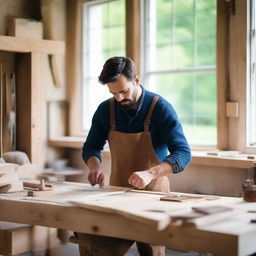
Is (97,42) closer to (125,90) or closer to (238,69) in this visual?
(238,69)

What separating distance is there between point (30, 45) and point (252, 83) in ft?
8.90

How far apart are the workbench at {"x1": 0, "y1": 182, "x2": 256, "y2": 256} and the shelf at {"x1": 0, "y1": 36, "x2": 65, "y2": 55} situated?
2668mm

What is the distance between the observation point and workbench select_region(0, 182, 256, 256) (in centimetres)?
265

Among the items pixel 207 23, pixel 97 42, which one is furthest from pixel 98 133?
pixel 97 42

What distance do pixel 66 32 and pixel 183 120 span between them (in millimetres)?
1946

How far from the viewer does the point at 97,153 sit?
13.9ft

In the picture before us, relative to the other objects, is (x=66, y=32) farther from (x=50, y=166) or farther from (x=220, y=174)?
(x=220, y=174)

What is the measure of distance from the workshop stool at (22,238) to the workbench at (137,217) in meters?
0.44

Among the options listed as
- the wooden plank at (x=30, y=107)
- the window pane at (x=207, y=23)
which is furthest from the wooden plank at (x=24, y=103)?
the window pane at (x=207, y=23)

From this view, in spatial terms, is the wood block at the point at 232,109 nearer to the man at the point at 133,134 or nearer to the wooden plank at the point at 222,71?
the wooden plank at the point at 222,71

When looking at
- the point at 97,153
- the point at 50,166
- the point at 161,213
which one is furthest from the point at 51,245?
the point at 50,166

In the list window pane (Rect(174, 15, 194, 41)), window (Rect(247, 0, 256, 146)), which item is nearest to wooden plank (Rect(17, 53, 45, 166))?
window pane (Rect(174, 15, 194, 41))

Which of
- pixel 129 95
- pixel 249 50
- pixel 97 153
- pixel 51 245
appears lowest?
pixel 51 245

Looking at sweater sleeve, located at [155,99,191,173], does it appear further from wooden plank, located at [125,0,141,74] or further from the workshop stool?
wooden plank, located at [125,0,141,74]
